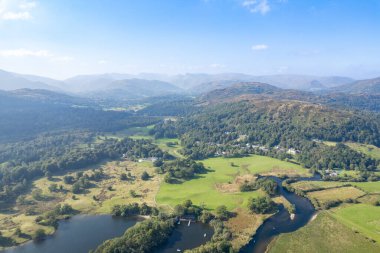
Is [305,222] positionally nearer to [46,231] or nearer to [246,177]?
[246,177]

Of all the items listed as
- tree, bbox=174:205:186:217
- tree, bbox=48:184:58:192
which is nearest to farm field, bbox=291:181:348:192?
tree, bbox=174:205:186:217

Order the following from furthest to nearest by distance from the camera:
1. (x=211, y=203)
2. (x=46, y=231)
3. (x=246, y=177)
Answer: (x=246, y=177)
(x=211, y=203)
(x=46, y=231)

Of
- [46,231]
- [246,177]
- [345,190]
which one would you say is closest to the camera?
[46,231]

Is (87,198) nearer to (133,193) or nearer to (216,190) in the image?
(133,193)

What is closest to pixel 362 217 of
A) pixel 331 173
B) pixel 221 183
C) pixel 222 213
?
pixel 331 173

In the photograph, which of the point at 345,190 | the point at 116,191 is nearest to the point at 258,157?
the point at 345,190

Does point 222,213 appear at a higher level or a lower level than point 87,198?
higher

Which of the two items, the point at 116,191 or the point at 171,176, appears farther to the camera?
the point at 171,176
